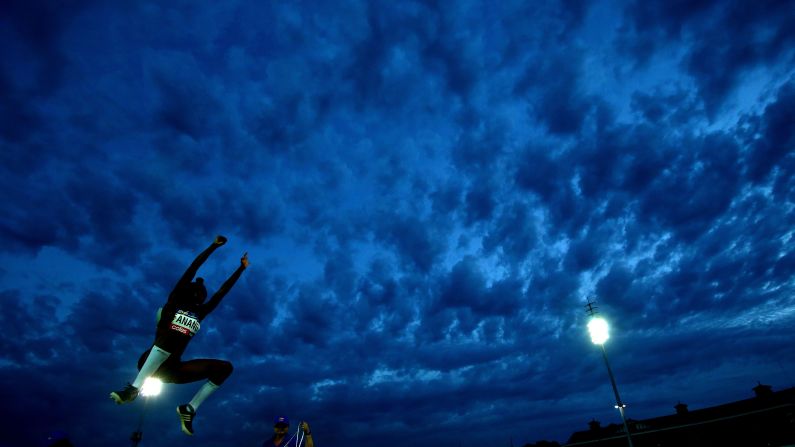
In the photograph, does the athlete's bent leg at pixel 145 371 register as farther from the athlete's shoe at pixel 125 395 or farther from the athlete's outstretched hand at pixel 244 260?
the athlete's outstretched hand at pixel 244 260

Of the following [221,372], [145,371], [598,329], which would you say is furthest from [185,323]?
[598,329]

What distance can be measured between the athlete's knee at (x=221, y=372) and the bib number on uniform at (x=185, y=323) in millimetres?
884

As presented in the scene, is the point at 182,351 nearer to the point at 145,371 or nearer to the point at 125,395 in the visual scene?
the point at 145,371

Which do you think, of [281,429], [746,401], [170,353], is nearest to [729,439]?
[746,401]

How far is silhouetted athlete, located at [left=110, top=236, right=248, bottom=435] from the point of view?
5.48 metres

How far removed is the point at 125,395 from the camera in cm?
543

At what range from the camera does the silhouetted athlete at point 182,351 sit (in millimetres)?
5484

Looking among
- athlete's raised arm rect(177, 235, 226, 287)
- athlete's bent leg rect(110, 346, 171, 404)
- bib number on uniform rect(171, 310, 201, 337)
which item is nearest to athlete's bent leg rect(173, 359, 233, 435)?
athlete's bent leg rect(110, 346, 171, 404)

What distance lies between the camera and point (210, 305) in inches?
253

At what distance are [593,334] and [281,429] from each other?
124 ft

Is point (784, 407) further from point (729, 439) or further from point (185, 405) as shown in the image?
point (185, 405)

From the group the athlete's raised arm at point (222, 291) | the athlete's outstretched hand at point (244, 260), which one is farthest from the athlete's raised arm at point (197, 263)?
the athlete's outstretched hand at point (244, 260)

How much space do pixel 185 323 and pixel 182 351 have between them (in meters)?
0.53

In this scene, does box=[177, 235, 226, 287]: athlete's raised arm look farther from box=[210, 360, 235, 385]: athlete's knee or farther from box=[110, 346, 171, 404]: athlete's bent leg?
box=[210, 360, 235, 385]: athlete's knee
